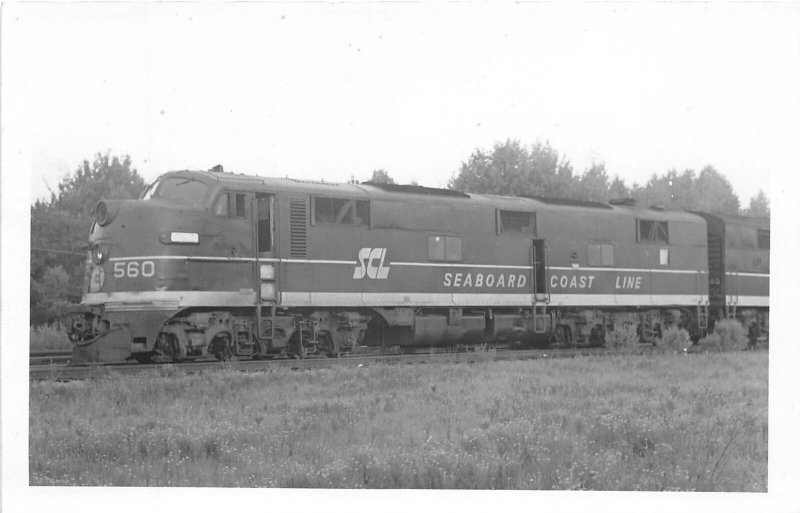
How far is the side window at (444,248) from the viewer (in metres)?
15.4

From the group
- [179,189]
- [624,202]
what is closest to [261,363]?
[179,189]

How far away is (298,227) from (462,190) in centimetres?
381

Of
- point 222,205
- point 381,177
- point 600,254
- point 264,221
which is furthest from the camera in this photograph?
point 600,254

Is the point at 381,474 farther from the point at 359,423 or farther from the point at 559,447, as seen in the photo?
the point at 559,447

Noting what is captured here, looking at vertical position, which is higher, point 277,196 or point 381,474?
point 277,196

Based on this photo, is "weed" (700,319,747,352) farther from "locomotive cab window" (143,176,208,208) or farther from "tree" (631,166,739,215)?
"locomotive cab window" (143,176,208,208)

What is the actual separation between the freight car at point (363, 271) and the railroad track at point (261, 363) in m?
0.49

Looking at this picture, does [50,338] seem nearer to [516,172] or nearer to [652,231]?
[516,172]

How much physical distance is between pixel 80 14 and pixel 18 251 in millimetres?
3211

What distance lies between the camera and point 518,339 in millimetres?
16828

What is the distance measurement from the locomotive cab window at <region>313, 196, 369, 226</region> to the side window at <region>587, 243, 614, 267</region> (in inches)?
233

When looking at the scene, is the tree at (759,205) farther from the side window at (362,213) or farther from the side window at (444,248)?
the side window at (362,213)

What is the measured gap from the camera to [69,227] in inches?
580

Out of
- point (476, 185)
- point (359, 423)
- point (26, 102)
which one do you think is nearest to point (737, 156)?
point (476, 185)
